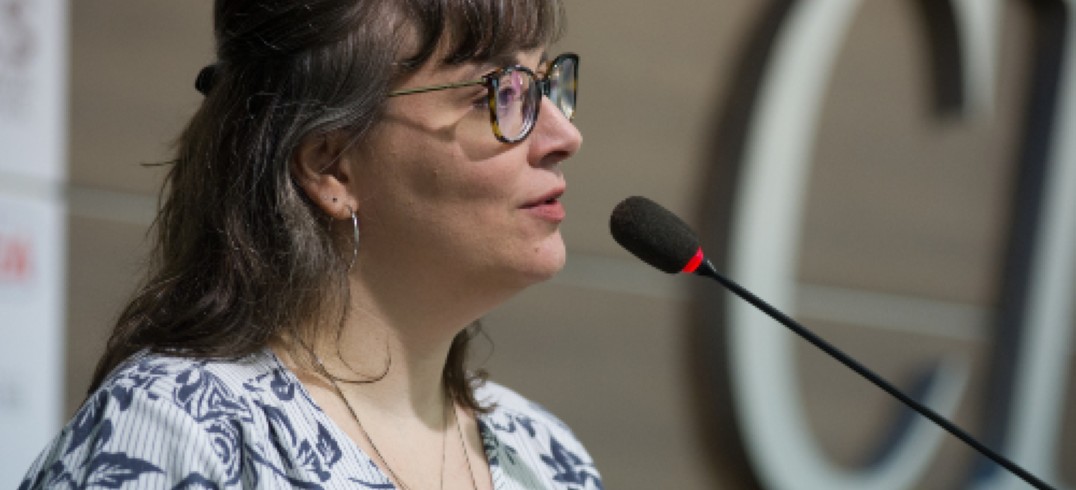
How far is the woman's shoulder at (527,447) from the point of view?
177 centimetres

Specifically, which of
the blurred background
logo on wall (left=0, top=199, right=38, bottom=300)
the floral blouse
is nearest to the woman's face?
the floral blouse

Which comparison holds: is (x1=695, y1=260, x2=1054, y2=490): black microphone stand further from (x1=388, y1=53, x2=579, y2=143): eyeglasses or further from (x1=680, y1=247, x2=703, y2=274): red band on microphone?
(x1=388, y1=53, x2=579, y2=143): eyeglasses

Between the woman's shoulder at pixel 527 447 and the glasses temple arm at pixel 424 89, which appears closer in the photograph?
the glasses temple arm at pixel 424 89

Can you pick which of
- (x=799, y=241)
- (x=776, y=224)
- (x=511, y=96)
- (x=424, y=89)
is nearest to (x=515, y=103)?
(x=511, y=96)

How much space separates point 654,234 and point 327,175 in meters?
0.41

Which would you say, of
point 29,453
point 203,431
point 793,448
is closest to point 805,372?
point 793,448

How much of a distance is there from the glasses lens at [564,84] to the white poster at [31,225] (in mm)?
1267

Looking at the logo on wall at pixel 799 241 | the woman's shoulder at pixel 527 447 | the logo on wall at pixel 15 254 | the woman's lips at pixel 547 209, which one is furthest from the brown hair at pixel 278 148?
the logo on wall at pixel 799 241

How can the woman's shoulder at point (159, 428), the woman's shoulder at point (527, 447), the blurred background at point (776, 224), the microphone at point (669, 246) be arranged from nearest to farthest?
the woman's shoulder at point (159, 428), the microphone at point (669, 246), the woman's shoulder at point (527, 447), the blurred background at point (776, 224)

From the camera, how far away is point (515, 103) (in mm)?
1591

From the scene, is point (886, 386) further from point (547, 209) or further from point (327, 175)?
point (327, 175)

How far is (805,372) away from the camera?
356 cm

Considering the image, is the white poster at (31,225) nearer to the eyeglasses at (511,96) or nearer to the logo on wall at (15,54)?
the logo on wall at (15,54)

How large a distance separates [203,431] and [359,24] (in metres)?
0.51
